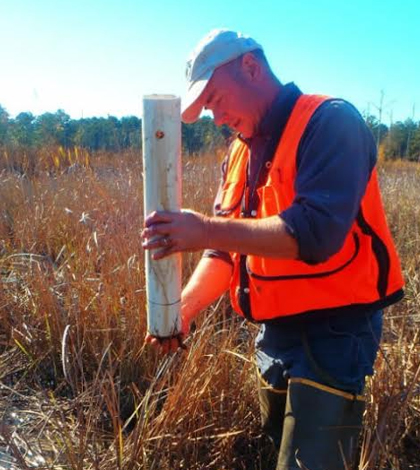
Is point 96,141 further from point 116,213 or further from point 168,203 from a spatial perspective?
point 168,203

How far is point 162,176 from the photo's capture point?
1.23m

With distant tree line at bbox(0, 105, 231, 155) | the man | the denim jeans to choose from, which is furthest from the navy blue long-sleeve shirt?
distant tree line at bbox(0, 105, 231, 155)

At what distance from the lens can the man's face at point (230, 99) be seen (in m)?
1.39

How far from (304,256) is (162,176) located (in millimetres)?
423

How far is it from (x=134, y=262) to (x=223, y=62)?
1518mm

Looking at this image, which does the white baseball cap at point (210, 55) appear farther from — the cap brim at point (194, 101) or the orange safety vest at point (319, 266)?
the orange safety vest at point (319, 266)

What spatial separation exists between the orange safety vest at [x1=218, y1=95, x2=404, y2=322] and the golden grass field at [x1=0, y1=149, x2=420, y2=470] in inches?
11.8

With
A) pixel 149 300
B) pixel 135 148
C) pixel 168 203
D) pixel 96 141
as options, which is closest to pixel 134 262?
pixel 149 300

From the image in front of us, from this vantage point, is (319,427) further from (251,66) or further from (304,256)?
(251,66)

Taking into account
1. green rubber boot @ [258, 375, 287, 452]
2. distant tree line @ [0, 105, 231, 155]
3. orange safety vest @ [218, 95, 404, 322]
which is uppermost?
distant tree line @ [0, 105, 231, 155]

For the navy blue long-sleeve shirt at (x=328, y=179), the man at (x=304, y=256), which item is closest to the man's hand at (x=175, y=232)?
the man at (x=304, y=256)

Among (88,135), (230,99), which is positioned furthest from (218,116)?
(88,135)

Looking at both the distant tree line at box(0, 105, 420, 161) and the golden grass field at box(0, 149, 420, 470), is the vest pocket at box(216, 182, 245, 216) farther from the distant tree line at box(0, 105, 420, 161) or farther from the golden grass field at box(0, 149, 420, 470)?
the distant tree line at box(0, 105, 420, 161)

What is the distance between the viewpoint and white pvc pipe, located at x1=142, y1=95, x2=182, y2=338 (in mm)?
1182
